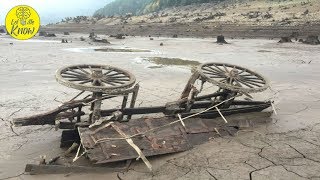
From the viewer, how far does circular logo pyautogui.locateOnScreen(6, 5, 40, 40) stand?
10.3 m

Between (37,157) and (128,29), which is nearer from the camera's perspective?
(37,157)

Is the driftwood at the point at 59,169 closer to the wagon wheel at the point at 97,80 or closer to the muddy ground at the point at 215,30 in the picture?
the wagon wheel at the point at 97,80

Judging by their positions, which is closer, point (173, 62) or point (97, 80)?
point (97, 80)

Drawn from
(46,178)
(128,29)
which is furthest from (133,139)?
(128,29)

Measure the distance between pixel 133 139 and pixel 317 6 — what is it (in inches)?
1148

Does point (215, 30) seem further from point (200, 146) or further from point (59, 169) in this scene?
point (59, 169)

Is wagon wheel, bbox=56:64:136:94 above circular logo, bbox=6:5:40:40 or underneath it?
above

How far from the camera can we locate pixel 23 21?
1080 centimetres

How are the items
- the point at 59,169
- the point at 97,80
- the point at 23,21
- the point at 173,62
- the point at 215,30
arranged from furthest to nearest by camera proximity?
the point at 215,30
the point at 173,62
the point at 23,21
the point at 97,80
the point at 59,169

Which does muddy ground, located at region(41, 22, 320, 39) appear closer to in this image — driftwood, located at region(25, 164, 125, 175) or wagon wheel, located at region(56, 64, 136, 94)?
wagon wheel, located at region(56, 64, 136, 94)

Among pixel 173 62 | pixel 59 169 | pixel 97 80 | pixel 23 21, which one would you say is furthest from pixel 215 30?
pixel 59 169

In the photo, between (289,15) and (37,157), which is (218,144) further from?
(289,15)

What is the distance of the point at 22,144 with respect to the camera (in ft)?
19.3

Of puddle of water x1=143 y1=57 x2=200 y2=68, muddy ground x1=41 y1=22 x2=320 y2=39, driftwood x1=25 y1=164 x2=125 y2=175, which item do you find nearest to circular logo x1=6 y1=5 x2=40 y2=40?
puddle of water x1=143 y1=57 x2=200 y2=68
